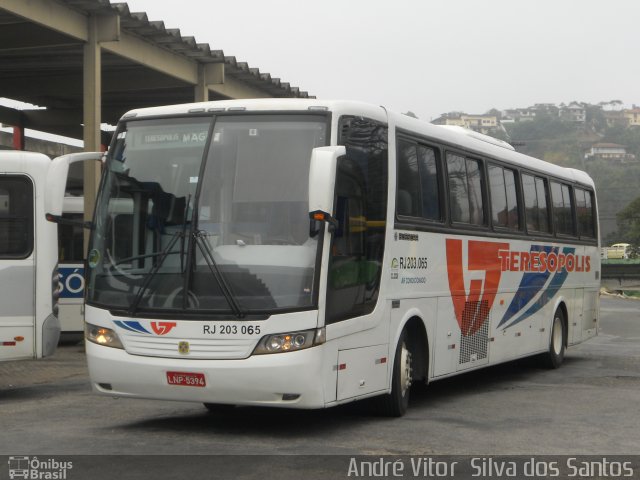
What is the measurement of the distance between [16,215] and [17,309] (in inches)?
43.1

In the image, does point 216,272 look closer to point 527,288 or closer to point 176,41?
point 527,288

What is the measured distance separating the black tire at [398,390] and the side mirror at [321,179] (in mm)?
2377

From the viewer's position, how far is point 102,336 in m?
9.95

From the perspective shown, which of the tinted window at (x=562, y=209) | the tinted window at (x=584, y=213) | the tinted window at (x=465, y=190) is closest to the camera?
the tinted window at (x=465, y=190)

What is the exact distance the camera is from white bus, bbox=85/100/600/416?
937cm

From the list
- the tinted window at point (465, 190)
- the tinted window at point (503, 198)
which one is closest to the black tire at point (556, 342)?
the tinted window at point (503, 198)

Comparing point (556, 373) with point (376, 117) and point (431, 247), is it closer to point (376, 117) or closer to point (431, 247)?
point (431, 247)

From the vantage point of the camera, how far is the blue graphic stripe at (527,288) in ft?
48.9

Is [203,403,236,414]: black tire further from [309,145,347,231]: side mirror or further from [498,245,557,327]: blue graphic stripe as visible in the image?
[498,245,557,327]: blue graphic stripe

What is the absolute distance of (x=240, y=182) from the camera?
9.71 m

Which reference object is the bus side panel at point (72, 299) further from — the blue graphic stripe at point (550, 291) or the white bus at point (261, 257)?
the white bus at point (261, 257)

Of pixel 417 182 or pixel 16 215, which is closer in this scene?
pixel 417 182

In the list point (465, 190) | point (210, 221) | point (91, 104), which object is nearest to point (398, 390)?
point (210, 221)

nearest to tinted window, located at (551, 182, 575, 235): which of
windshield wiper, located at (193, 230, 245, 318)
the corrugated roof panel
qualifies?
windshield wiper, located at (193, 230, 245, 318)
